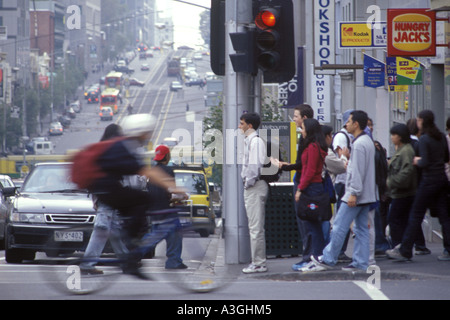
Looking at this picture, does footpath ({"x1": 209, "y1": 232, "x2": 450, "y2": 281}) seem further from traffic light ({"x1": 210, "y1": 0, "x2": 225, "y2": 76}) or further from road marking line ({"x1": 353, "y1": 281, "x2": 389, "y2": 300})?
traffic light ({"x1": 210, "y1": 0, "x2": 225, "y2": 76})

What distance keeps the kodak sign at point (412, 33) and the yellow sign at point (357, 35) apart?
378cm

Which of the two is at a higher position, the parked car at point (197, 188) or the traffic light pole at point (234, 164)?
the traffic light pole at point (234, 164)

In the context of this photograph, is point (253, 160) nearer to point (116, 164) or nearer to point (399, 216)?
point (399, 216)

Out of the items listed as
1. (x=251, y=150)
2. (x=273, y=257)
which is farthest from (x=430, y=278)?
(x=273, y=257)

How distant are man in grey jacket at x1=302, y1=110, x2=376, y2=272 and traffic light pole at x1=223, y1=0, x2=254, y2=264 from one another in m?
1.67

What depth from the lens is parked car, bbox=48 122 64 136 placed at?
10525cm

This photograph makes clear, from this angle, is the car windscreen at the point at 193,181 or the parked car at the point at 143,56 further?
the parked car at the point at 143,56

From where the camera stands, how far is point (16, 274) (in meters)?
11.4

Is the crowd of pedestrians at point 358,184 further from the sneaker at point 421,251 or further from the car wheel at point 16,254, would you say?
the car wheel at point 16,254

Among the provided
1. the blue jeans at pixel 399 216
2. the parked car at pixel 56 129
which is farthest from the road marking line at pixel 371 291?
the parked car at pixel 56 129

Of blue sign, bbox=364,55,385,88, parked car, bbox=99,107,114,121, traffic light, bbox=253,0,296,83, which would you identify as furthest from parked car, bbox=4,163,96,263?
parked car, bbox=99,107,114,121

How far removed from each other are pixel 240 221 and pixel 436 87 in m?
5.81

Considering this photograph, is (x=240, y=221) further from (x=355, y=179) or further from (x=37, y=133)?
(x=37, y=133)

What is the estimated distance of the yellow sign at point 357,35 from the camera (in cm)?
1833
